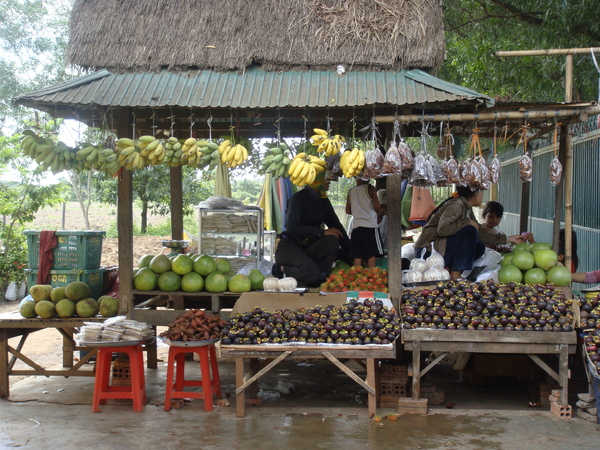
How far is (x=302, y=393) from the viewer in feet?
22.8

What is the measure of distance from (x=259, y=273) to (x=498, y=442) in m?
3.18

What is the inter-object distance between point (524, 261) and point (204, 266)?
3564mm

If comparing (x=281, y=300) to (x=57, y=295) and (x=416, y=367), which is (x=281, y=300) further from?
(x=57, y=295)

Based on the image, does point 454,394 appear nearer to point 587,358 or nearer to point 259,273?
point 587,358

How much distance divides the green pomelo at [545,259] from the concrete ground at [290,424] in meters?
1.42

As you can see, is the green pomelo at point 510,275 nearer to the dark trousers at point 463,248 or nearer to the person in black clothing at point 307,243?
the dark trousers at point 463,248

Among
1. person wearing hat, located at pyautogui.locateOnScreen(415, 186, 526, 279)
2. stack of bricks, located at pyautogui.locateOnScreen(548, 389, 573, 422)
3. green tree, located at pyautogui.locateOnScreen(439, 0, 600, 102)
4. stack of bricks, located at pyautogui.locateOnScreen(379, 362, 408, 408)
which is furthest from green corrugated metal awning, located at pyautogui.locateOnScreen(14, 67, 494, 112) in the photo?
green tree, located at pyautogui.locateOnScreen(439, 0, 600, 102)

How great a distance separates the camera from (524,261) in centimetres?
688

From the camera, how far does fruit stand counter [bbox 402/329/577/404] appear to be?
5.88 metres

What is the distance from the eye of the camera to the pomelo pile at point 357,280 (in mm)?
6824

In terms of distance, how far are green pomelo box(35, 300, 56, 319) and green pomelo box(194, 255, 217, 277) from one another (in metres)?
1.59

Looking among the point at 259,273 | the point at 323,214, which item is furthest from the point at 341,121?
the point at 259,273

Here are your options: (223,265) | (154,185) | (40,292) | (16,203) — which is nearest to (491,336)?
(223,265)

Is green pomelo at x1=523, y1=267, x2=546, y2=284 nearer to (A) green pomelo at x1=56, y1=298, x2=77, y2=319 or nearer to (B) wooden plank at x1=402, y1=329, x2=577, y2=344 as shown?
(B) wooden plank at x1=402, y1=329, x2=577, y2=344
